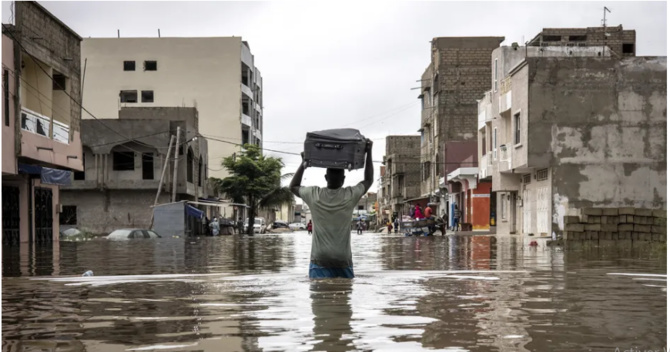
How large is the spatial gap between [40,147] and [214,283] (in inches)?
953

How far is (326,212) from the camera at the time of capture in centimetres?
969

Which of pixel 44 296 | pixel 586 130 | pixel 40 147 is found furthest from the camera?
pixel 586 130

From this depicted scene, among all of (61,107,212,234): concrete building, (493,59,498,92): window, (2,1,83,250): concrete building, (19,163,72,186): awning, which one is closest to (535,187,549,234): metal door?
(493,59,498,92): window

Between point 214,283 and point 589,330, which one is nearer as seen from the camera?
point 589,330

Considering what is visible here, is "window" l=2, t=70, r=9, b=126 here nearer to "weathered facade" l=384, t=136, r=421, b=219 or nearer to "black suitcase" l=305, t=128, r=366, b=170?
"black suitcase" l=305, t=128, r=366, b=170

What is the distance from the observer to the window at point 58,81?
124 ft

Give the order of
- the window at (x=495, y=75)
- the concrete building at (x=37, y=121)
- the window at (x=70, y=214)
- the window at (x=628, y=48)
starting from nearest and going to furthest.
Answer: the concrete building at (x=37, y=121) → the window at (x=495, y=75) → the window at (x=70, y=214) → the window at (x=628, y=48)

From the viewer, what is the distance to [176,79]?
81250 millimetres

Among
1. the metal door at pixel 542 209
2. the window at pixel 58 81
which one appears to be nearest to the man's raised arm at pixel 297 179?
the metal door at pixel 542 209

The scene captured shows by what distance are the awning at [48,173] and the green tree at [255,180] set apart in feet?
98.8

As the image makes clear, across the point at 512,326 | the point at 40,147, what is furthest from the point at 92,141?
the point at 512,326

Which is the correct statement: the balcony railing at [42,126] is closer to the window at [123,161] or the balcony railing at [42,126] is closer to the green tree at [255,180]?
the window at [123,161]

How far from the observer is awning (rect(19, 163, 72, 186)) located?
33.7m

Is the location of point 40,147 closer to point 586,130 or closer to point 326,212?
point 586,130
